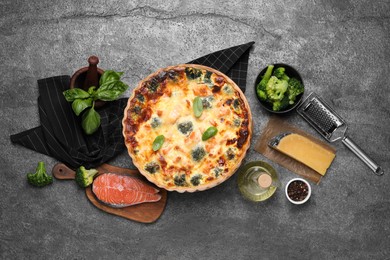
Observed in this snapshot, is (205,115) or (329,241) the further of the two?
(329,241)

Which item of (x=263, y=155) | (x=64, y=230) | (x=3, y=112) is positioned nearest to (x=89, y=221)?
(x=64, y=230)

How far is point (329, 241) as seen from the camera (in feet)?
17.5

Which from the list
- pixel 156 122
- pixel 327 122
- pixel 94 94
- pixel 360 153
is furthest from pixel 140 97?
pixel 360 153

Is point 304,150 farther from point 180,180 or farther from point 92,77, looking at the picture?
point 92,77

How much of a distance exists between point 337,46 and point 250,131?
4.26ft

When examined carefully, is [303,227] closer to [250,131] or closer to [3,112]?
[250,131]

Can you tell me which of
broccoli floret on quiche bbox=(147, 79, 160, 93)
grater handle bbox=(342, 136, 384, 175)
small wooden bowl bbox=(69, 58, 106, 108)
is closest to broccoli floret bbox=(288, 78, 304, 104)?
grater handle bbox=(342, 136, 384, 175)

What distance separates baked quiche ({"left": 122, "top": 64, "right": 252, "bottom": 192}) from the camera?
487 cm

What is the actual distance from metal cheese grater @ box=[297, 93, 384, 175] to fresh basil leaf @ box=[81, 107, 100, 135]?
6.01 ft

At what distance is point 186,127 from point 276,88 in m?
0.87

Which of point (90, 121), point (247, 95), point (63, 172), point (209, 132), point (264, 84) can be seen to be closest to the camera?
point (209, 132)

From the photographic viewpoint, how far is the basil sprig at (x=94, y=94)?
16.1 feet

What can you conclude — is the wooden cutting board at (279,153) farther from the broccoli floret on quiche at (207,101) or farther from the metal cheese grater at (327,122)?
the broccoli floret on quiche at (207,101)

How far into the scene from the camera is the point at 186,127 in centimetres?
490
